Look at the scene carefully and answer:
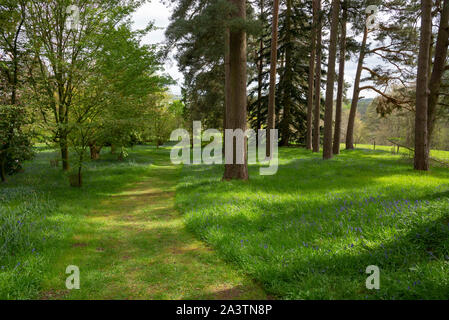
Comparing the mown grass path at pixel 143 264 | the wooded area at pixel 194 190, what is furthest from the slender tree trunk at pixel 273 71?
the mown grass path at pixel 143 264

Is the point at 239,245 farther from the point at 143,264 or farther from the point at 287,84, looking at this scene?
the point at 287,84

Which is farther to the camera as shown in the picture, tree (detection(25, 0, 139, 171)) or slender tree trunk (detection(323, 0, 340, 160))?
slender tree trunk (detection(323, 0, 340, 160))

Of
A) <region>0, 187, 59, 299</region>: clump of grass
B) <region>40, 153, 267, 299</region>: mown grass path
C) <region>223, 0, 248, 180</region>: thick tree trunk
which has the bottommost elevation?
<region>40, 153, 267, 299</region>: mown grass path

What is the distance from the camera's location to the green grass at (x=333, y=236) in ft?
10.3

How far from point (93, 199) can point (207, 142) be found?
31140 mm

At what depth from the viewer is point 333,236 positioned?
4.43 meters

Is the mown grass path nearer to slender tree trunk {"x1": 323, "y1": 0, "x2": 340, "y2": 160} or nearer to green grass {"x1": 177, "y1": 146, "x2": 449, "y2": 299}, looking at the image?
green grass {"x1": 177, "y1": 146, "x2": 449, "y2": 299}

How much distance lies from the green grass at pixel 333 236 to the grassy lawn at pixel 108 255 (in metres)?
0.44

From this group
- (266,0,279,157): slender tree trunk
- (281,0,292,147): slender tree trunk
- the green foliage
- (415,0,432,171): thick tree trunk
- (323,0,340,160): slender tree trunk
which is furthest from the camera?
(281,0,292,147): slender tree trunk

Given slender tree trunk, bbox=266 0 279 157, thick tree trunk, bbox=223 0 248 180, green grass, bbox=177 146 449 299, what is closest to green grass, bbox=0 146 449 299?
green grass, bbox=177 146 449 299

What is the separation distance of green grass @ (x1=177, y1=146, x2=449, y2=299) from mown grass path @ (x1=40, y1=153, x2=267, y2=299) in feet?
1.13

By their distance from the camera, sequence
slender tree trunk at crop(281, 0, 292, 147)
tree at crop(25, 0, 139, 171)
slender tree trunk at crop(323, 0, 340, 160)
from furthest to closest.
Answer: slender tree trunk at crop(281, 0, 292, 147), slender tree trunk at crop(323, 0, 340, 160), tree at crop(25, 0, 139, 171)

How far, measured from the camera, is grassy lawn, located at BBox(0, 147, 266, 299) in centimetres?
357

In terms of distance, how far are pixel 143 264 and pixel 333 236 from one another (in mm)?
3348
